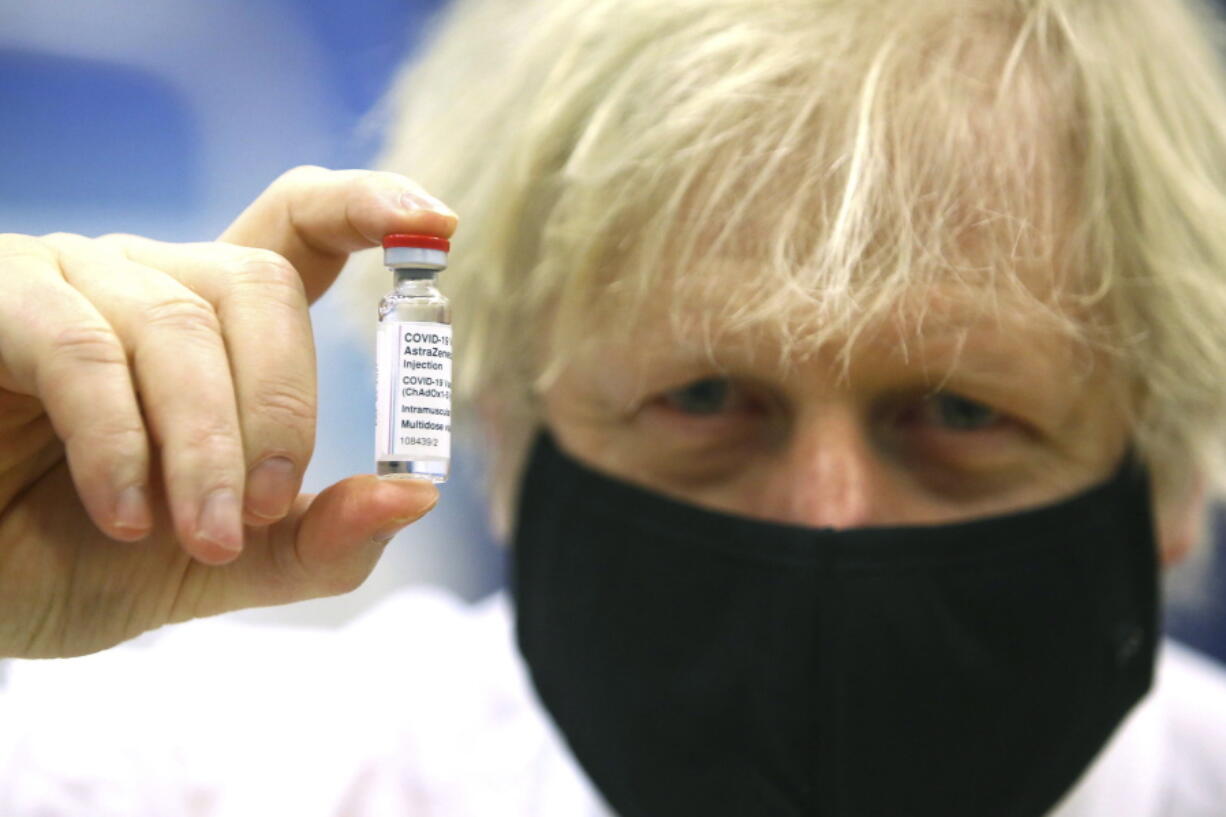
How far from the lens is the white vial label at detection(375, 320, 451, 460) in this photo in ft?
2.85

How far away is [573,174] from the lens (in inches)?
55.7

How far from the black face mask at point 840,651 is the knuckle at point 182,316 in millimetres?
701

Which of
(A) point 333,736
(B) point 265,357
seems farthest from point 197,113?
(B) point 265,357

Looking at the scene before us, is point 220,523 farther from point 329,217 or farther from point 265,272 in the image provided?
point 329,217

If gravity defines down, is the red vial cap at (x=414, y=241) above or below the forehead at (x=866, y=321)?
above

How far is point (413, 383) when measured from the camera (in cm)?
87

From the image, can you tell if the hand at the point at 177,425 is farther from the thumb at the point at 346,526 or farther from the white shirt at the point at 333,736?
the white shirt at the point at 333,736

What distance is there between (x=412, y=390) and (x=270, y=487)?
13 cm

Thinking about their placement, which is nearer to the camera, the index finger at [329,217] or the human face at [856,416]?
the index finger at [329,217]

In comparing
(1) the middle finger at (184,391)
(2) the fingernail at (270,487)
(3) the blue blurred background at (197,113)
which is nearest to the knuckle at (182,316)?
(1) the middle finger at (184,391)

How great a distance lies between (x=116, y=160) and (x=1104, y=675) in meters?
1.63

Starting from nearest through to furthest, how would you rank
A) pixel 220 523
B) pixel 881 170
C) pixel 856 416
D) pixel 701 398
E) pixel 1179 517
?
pixel 220 523
pixel 881 170
pixel 856 416
pixel 701 398
pixel 1179 517

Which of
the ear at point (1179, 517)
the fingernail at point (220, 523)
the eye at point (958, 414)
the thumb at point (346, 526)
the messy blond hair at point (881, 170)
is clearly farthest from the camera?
the ear at point (1179, 517)

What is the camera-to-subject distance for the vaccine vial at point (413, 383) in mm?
871
